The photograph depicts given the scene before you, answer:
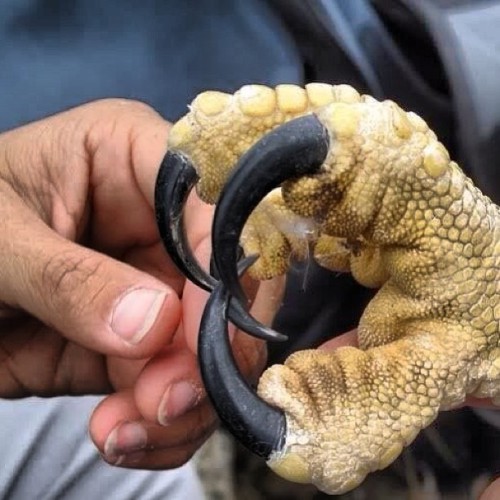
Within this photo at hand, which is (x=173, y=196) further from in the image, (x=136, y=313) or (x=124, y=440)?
(x=124, y=440)

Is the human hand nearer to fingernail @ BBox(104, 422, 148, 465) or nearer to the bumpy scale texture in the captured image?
fingernail @ BBox(104, 422, 148, 465)

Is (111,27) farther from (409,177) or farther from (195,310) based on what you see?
(409,177)

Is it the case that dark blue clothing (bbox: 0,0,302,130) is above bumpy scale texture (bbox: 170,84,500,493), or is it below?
below

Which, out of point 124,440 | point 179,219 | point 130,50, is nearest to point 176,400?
point 124,440

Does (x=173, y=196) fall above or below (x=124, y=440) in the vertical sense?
above

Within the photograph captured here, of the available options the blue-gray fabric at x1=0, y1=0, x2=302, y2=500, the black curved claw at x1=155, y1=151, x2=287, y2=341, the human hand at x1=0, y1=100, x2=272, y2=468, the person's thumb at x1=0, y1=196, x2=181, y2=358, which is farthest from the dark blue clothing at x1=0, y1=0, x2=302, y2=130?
the black curved claw at x1=155, y1=151, x2=287, y2=341
